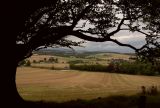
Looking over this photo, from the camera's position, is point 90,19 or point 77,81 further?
point 77,81

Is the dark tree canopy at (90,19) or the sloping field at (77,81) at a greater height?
the dark tree canopy at (90,19)

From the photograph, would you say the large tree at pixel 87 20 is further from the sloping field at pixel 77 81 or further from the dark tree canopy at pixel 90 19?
the sloping field at pixel 77 81

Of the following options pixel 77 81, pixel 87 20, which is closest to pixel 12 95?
pixel 87 20

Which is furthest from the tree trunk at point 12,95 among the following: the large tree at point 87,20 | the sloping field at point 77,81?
the sloping field at point 77,81

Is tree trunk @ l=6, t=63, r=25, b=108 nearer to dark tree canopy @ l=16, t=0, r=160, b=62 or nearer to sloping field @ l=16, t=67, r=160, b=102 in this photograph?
dark tree canopy @ l=16, t=0, r=160, b=62

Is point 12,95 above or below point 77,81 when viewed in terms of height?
above

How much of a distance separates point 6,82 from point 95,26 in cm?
755

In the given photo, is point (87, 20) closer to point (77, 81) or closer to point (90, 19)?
point (90, 19)

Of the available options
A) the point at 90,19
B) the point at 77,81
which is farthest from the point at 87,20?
the point at 77,81

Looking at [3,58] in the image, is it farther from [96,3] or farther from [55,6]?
[96,3]

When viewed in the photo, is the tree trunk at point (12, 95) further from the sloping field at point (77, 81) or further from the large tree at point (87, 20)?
the sloping field at point (77, 81)

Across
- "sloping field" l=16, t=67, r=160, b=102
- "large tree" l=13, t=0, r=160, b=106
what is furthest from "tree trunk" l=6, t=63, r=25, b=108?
"sloping field" l=16, t=67, r=160, b=102

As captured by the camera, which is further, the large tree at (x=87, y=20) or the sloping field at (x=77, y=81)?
the sloping field at (x=77, y=81)

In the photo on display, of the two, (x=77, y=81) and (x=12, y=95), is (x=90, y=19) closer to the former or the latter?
(x=12, y=95)
